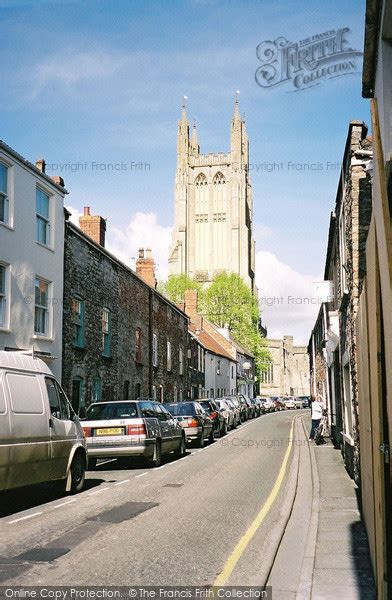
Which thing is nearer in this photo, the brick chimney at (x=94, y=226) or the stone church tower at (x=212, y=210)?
the brick chimney at (x=94, y=226)

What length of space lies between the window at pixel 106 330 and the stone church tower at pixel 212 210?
75469mm

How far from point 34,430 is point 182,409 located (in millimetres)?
12242


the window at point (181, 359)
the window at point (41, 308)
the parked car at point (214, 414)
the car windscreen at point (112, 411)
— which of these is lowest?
the parked car at point (214, 414)

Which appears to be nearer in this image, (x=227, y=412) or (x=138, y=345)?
(x=138, y=345)

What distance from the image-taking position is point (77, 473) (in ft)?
Result: 39.2

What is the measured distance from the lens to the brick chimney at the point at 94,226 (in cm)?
2707

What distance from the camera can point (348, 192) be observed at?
12.5m

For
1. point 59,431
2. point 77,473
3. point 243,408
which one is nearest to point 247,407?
point 243,408

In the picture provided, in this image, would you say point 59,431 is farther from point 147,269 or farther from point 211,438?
point 147,269

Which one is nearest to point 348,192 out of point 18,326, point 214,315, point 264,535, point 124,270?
point 264,535

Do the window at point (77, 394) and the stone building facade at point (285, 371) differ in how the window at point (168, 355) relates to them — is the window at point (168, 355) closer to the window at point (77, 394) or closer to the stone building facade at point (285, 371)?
the window at point (77, 394)

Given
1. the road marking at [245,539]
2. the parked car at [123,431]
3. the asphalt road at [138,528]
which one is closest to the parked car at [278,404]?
the parked car at [123,431]

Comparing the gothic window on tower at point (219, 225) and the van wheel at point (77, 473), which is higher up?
the gothic window on tower at point (219, 225)

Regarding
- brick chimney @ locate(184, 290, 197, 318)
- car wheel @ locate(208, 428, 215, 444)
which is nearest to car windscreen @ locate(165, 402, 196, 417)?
car wheel @ locate(208, 428, 215, 444)
